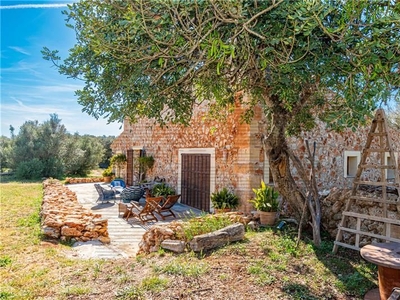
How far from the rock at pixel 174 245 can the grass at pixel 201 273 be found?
0.41ft

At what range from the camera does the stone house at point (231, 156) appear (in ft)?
30.1

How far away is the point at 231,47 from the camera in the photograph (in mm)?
3152

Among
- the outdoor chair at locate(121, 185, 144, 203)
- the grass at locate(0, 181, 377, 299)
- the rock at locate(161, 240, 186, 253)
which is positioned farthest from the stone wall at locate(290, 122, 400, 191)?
the outdoor chair at locate(121, 185, 144, 203)

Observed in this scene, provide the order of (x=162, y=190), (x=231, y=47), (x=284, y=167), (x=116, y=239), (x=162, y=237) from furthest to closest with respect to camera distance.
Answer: (x=162, y=190), (x=116, y=239), (x=284, y=167), (x=162, y=237), (x=231, y=47)

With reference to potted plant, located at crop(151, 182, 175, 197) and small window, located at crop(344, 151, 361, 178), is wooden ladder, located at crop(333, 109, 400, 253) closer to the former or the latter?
small window, located at crop(344, 151, 361, 178)

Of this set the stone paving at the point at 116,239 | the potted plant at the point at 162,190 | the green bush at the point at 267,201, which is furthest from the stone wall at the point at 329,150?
the potted plant at the point at 162,190

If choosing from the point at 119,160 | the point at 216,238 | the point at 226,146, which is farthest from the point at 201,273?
the point at 119,160

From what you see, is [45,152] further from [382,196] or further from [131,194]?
[382,196]

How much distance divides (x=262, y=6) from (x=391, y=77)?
6.50 ft

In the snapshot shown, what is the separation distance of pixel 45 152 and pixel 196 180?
19.6 meters

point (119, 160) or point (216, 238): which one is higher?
point (119, 160)

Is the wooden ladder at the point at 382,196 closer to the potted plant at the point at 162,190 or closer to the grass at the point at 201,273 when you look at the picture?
the grass at the point at 201,273

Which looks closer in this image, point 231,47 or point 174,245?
point 231,47

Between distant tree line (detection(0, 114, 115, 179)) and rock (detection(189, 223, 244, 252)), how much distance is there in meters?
23.2
